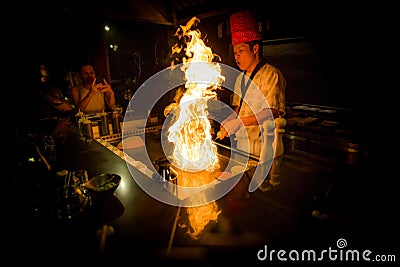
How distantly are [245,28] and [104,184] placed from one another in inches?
116

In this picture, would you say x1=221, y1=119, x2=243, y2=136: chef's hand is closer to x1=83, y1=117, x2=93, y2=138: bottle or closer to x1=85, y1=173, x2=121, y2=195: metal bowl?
x1=85, y1=173, x2=121, y2=195: metal bowl

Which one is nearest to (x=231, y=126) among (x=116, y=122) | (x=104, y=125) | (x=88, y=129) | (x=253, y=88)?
(x=253, y=88)

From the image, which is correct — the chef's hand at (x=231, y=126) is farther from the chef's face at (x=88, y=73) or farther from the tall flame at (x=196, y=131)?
the chef's face at (x=88, y=73)

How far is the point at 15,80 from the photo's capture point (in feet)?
22.0

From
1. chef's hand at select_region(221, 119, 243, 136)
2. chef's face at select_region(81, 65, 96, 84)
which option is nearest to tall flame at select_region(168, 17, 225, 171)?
chef's hand at select_region(221, 119, 243, 136)

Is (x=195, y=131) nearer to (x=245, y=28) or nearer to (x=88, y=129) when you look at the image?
(x=245, y=28)

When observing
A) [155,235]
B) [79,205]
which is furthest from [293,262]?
[79,205]

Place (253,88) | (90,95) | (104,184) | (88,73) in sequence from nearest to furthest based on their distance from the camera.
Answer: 1. (104,184)
2. (253,88)
3. (90,95)
4. (88,73)

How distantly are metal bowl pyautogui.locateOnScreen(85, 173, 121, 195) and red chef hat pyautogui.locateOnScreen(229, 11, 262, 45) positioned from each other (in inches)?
108

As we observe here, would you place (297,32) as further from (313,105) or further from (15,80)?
(15,80)

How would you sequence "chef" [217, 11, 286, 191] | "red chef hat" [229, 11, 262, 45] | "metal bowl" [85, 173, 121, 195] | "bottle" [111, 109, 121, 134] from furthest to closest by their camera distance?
"bottle" [111, 109, 121, 134]
"red chef hat" [229, 11, 262, 45]
"chef" [217, 11, 286, 191]
"metal bowl" [85, 173, 121, 195]

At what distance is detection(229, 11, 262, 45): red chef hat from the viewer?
3.48 m

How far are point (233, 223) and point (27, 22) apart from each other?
24.8ft

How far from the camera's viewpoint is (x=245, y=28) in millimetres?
3494
